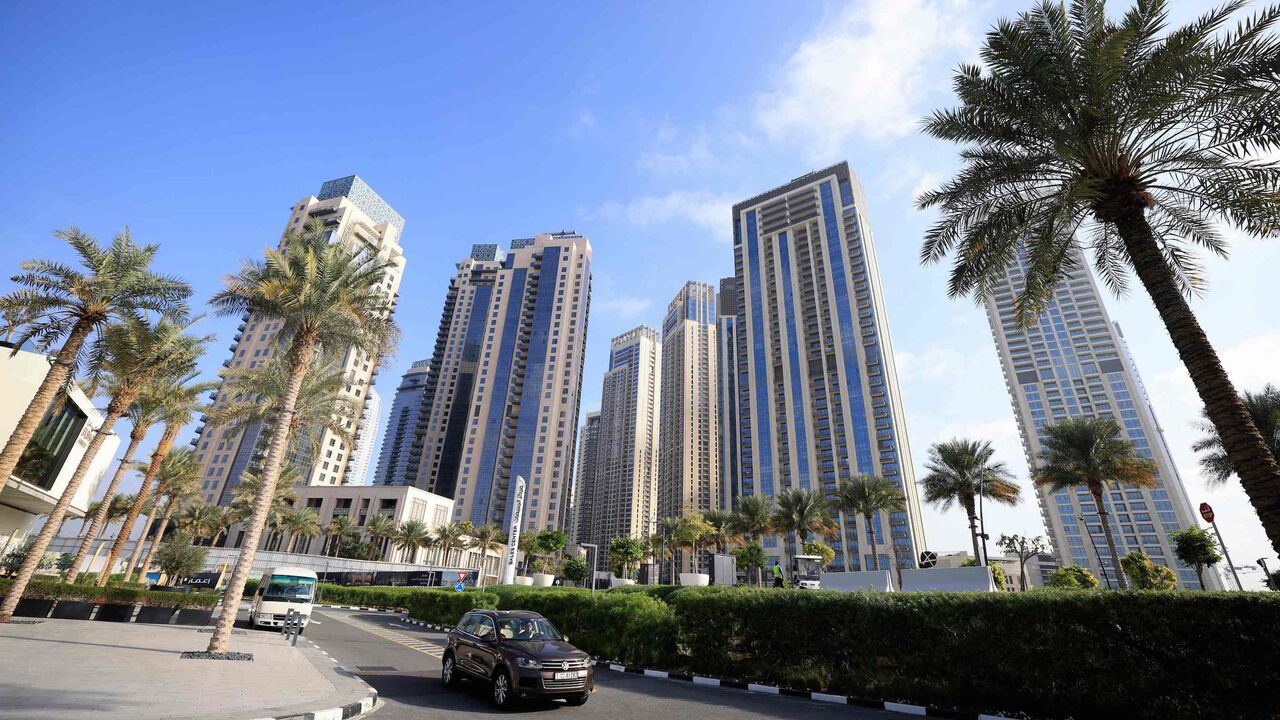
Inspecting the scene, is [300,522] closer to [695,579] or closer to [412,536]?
[412,536]

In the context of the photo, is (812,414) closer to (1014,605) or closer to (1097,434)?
(1097,434)

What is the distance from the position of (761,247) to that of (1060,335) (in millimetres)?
72175

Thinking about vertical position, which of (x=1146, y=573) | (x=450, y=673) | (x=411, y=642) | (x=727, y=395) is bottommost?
(x=411, y=642)

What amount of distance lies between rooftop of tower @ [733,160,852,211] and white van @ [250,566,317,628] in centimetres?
13421

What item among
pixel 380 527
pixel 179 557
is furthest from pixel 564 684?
pixel 380 527

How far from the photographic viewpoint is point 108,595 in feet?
79.3

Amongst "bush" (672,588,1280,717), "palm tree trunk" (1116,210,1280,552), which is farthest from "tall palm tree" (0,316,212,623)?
"palm tree trunk" (1116,210,1280,552)

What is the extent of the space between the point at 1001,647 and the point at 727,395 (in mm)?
151690

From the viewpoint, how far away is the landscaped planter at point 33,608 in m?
22.8

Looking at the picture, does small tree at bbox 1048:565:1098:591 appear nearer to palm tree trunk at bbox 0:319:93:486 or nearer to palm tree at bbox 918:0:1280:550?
palm tree at bbox 918:0:1280:550

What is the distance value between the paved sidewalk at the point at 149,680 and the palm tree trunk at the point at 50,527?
3.77m

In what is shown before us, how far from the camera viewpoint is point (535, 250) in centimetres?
14800

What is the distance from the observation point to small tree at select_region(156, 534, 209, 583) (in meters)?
44.1

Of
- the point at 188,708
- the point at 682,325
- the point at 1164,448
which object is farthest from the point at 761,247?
the point at 188,708
